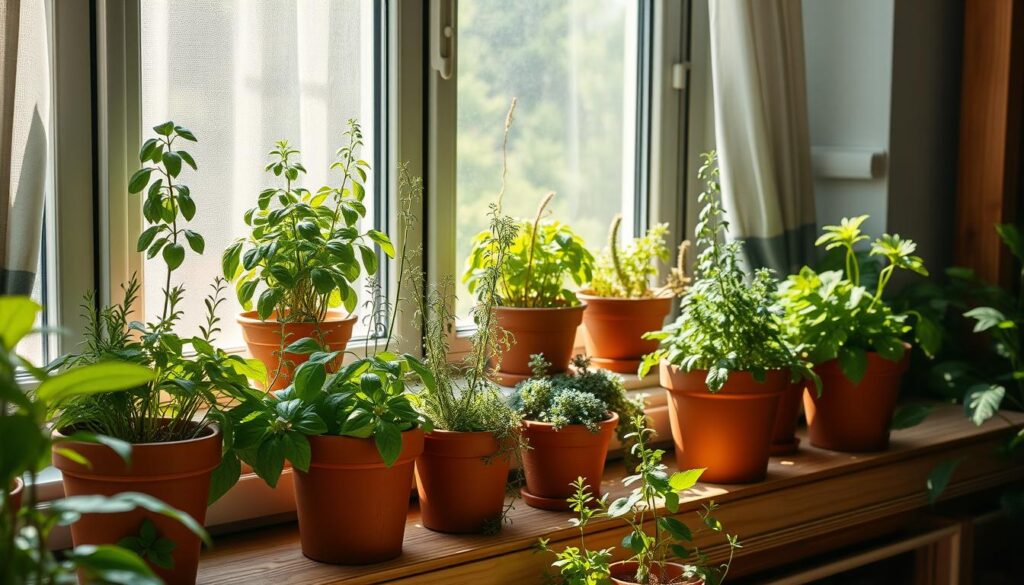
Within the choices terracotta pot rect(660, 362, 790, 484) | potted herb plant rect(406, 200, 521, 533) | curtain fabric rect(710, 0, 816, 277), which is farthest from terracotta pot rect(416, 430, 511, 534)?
curtain fabric rect(710, 0, 816, 277)

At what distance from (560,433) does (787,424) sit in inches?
27.8

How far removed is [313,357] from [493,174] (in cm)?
97

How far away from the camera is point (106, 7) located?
1.86 metres

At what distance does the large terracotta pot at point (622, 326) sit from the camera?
101 inches

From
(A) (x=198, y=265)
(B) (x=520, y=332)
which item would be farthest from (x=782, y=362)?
(A) (x=198, y=265)

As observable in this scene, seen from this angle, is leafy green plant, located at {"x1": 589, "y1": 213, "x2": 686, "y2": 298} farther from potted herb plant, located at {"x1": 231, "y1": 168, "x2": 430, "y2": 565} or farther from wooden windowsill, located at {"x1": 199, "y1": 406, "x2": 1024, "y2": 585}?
potted herb plant, located at {"x1": 231, "y1": 168, "x2": 430, "y2": 565}

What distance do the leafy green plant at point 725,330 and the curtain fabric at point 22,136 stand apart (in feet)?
3.97

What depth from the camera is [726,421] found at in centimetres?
217

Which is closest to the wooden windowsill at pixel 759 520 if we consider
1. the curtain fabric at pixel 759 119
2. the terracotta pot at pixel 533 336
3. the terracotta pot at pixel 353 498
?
the terracotta pot at pixel 353 498

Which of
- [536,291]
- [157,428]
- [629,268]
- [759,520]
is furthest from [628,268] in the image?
[157,428]

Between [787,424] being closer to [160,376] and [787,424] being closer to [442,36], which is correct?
[442,36]

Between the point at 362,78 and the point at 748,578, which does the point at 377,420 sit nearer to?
the point at 362,78

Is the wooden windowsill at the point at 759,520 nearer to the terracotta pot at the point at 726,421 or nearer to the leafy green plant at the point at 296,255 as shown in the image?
the terracotta pot at the point at 726,421

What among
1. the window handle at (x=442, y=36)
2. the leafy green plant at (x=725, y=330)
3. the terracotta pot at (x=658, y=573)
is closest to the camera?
the terracotta pot at (x=658, y=573)
